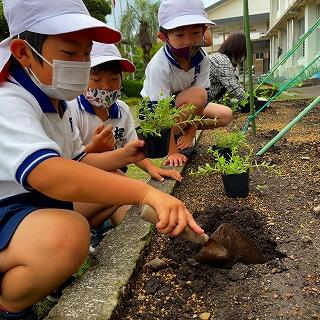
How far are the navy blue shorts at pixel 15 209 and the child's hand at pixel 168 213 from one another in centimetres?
49

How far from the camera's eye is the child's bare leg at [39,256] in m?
1.47

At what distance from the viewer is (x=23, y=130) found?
4.44 feet

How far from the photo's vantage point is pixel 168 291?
1.72 meters

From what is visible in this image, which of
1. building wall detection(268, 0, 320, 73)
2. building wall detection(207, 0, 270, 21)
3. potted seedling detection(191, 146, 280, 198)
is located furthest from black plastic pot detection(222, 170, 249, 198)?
building wall detection(207, 0, 270, 21)

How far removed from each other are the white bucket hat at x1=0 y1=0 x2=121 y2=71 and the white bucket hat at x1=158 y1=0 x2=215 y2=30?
1.47 m

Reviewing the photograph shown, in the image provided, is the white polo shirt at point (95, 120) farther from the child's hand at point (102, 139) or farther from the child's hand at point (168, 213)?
the child's hand at point (168, 213)

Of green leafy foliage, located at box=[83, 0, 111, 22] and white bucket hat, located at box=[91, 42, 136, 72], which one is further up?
green leafy foliage, located at box=[83, 0, 111, 22]

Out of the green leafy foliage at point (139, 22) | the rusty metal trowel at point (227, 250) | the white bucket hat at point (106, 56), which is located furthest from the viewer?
the green leafy foliage at point (139, 22)

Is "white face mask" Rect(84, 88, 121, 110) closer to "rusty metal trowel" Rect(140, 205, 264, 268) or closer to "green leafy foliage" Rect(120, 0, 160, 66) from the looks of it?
"rusty metal trowel" Rect(140, 205, 264, 268)

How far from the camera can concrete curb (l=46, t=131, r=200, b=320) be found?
1515mm

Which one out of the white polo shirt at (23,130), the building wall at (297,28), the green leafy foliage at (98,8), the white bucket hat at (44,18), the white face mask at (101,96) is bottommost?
the building wall at (297,28)

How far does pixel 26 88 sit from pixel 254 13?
36.5 m

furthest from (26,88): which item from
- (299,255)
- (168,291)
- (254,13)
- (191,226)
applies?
(254,13)

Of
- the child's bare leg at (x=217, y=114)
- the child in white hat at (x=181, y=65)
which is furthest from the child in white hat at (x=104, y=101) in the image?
the child's bare leg at (x=217, y=114)
